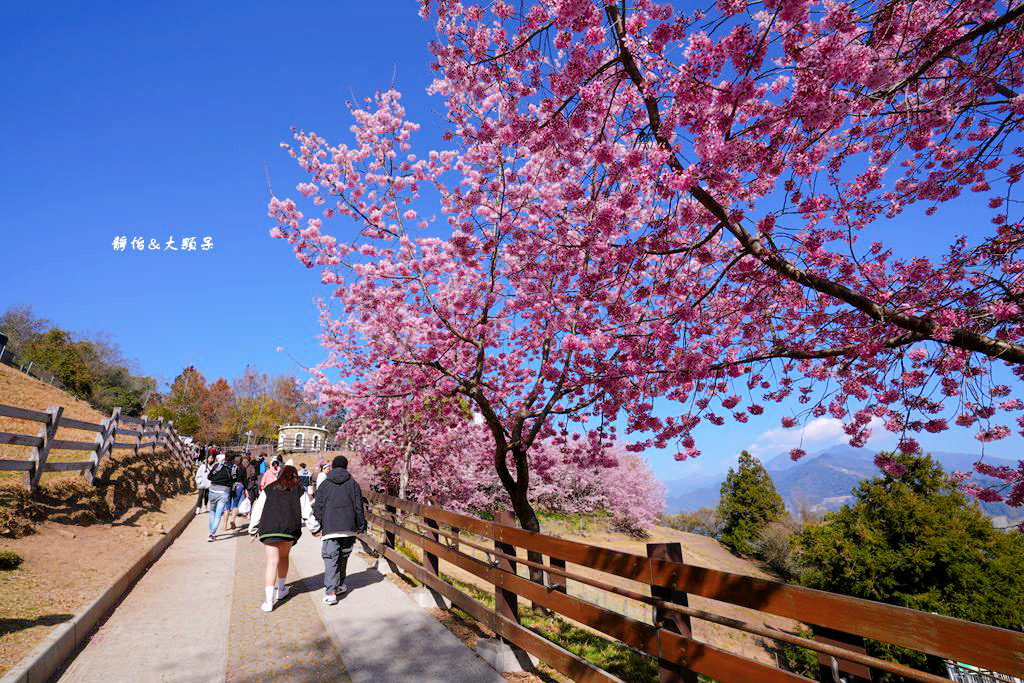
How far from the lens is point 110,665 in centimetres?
454

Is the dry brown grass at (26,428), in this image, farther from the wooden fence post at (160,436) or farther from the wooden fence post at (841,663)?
the wooden fence post at (841,663)

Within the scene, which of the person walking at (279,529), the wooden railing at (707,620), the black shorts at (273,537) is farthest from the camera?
the black shorts at (273,537)

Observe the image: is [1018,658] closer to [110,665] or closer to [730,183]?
[730,183]

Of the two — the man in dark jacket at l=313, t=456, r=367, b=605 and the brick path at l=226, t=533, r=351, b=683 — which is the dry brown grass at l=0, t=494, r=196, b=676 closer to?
the brick path at l=226, t=533, r=351, b=683

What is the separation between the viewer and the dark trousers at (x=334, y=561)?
6.89 meters

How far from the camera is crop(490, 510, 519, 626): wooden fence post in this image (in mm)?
4844

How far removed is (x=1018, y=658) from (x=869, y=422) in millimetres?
6866

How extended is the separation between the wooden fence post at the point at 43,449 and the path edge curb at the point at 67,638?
2.71 m

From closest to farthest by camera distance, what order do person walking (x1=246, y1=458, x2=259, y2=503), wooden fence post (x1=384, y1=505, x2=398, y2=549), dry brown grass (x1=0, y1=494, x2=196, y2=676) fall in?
dry brown grass (x1=0, y1=494, x2=196, y2=676) → wooden fence post (x1=384, y1=505, x2=398, y2=549) → person walking (x1=246, y1=458, x2=259, y2=503)

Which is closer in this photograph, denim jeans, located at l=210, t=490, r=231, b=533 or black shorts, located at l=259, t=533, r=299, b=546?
black shorts, located at l=259, t=533, r=299, b=546

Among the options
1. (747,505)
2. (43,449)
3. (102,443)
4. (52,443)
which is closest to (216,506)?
(102,443)

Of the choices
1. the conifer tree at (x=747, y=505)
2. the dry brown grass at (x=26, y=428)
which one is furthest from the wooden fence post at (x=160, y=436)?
the conifer tree at (x=747, y=505)

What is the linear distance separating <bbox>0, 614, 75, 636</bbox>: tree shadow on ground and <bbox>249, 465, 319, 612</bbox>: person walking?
2.01 metres

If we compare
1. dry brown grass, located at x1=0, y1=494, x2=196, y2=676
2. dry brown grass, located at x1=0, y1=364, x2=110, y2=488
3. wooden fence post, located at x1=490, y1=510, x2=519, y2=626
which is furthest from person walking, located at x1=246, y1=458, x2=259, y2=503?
wooden fence post, located at x1=490, y1=510, x2=519, y2=626
